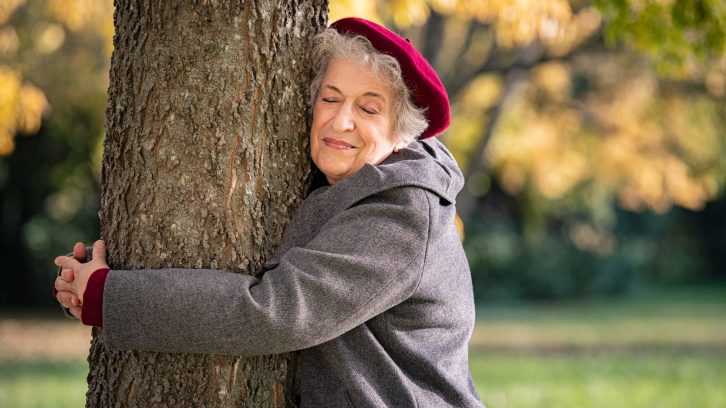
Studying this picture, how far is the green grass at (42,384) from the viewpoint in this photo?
8172 millimetres

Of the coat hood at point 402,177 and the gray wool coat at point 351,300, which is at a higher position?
the coat hood at point 402,177

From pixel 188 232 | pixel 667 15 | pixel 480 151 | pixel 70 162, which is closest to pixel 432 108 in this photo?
pixel 188 232

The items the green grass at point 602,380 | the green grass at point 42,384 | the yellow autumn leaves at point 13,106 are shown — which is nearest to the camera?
the yellow autumn leaves at point 13,106

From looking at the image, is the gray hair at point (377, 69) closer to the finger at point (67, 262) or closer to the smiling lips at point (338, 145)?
the smiling lips at point (338, 145)

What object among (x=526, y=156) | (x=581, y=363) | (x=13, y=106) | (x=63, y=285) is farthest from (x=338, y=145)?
(x=581, y=363)

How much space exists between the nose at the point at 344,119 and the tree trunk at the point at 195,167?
0.52 ft

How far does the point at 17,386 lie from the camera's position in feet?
29.8

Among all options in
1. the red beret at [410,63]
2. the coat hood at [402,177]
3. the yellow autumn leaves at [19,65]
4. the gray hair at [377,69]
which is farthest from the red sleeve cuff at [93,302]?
the yellow autumn leaves at [19,65]

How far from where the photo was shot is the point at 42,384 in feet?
30.2

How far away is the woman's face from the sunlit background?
2247mm

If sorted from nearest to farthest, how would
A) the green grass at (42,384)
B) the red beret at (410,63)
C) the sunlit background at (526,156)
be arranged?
1. the red beret at (410,63)
2. the sunlit background at (526,156)
3. the green grass at (42,384)

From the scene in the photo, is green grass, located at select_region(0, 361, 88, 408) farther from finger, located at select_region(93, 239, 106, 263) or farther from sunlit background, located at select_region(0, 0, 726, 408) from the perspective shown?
finger, located at select_region(93, 239, 106, 263)

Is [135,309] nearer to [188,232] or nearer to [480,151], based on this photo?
[188,232]

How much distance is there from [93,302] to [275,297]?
0.45 m
